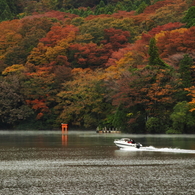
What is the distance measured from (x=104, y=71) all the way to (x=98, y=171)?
69.7 meters

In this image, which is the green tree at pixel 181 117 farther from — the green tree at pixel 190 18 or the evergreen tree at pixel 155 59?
the green tree at pixel 190 18

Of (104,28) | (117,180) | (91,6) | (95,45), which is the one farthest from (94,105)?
(91,6)

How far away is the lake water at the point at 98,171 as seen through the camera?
30.7m

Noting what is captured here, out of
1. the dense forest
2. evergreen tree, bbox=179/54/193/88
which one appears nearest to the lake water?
the dense forest

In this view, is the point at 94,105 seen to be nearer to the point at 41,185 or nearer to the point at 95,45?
the point at 95,45

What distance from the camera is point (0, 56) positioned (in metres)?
125

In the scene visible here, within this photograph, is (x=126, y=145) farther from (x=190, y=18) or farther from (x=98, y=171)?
(x=190, y=18)

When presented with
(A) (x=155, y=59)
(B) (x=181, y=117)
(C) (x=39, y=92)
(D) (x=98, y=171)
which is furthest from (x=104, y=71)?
(D) (x=98, y=171)

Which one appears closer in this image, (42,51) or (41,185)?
(41,185)

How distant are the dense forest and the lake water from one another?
28066 mm

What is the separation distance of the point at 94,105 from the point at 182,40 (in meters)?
19.7

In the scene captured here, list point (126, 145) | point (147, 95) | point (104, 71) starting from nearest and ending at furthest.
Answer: point (126, 145)
point (147, 95)
point (104, 71)

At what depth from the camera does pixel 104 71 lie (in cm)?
10688

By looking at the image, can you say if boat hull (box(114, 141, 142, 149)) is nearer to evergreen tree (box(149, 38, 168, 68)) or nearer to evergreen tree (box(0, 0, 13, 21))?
evergreen tree (box(149, 38, 168, 68))
